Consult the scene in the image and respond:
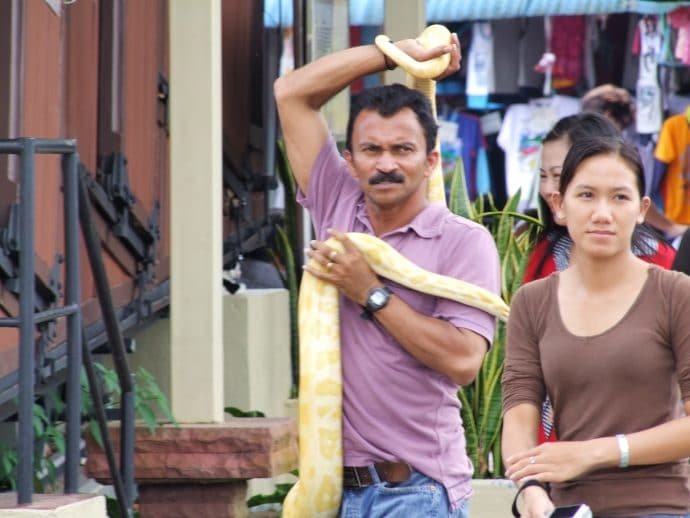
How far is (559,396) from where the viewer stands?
3637 millimetres

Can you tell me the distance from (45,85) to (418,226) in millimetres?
2757

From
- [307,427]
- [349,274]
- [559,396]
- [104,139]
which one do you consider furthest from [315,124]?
[104,139]

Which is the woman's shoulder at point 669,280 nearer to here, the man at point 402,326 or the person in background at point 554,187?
the man at point 402,326

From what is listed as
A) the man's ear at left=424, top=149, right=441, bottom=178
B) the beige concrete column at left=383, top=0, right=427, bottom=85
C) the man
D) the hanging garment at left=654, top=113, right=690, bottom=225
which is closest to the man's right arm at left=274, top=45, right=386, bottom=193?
the man

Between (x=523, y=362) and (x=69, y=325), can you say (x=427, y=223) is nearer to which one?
(x=523, y=362)

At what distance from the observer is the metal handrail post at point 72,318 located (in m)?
5.05

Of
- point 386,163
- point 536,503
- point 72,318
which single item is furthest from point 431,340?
point 72,318

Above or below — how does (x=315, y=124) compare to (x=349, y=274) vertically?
above

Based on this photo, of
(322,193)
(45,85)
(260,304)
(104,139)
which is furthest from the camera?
(260,304)

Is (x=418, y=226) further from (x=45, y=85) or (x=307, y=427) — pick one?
(x=45, y=85)

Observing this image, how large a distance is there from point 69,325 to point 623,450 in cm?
222

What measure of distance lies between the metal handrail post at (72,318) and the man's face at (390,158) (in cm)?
116

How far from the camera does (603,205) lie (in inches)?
144

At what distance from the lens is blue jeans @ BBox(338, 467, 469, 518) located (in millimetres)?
4145
